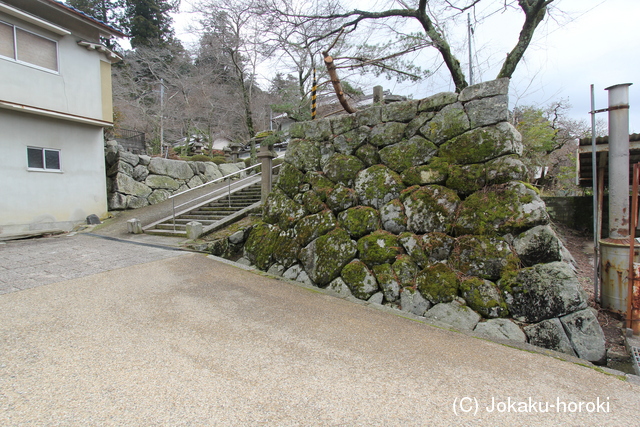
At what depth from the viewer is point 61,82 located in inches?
328

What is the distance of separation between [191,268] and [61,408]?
327 centimetres

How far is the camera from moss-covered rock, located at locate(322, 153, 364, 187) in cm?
471

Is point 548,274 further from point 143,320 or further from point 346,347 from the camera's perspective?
point 143,320

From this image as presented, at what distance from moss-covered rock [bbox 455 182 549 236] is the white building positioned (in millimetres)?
10197

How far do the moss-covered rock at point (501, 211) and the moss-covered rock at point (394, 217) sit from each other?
0.69 meters

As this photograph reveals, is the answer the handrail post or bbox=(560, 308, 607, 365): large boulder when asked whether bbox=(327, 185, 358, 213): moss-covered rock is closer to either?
bbox=(560, 308, 607, 365): large boulder

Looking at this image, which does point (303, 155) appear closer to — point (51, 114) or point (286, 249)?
point (286, 249)

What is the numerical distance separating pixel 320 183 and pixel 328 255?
1.31 meters

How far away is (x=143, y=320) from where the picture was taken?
303 cm

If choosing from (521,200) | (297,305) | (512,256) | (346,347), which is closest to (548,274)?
(512,256)

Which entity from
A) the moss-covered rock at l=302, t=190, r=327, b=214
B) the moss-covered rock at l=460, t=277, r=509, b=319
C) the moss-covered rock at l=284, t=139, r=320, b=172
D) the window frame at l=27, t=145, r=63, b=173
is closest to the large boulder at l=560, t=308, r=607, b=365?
the moss-covered rock at l=460, t=277, r=509, b=319

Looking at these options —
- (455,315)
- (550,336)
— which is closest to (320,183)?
(455,315)

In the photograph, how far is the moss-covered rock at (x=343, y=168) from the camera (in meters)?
4.71

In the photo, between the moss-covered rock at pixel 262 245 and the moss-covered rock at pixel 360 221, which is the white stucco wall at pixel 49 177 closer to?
the moss-covered rock at pixel 262 245
